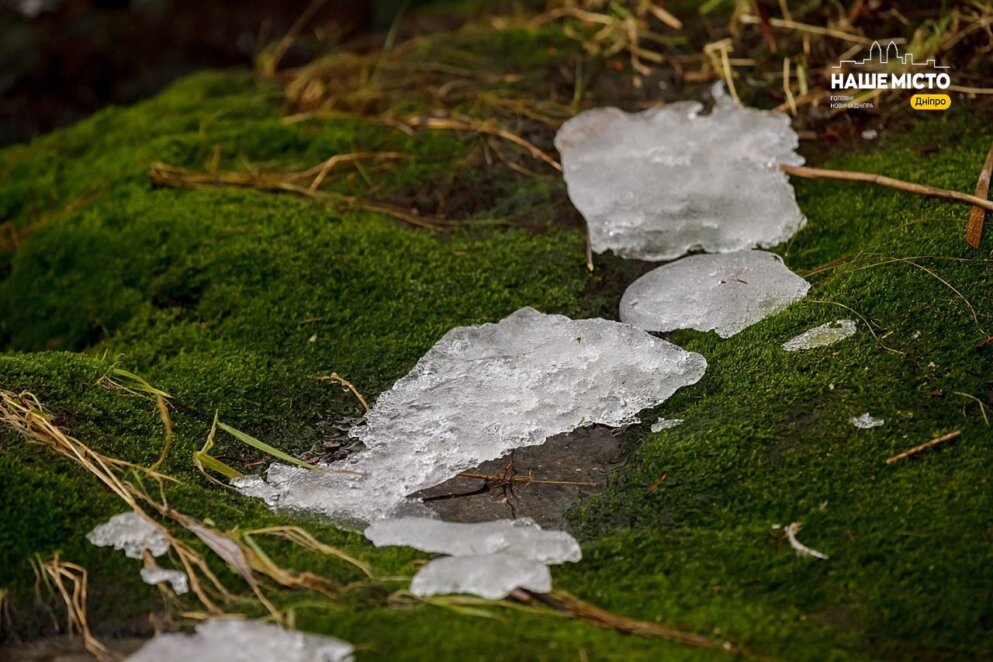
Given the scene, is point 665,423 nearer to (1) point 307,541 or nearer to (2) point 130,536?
(1) point 307,541

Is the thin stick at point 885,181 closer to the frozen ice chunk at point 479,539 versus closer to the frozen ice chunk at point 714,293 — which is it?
the frozen ice chunk at point 714,293

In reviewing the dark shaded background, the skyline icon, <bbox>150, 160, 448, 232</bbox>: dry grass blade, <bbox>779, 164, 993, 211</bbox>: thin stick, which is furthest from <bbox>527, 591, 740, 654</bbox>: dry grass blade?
the dark shaded background

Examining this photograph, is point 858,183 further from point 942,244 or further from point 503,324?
point 503,324

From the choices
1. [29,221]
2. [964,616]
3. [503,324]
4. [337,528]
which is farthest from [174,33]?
[964,616]

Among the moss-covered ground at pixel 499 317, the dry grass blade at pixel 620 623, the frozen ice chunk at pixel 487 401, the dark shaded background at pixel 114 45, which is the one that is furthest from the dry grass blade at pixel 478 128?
the dark shaded background at pixel 114 45

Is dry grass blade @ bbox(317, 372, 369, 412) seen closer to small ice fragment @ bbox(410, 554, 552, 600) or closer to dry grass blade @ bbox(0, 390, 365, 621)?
dry grass blade @ bbox(0, 390, 365, 621)

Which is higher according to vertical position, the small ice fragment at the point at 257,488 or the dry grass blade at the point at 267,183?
the dry grass blade at the point at 267,183
